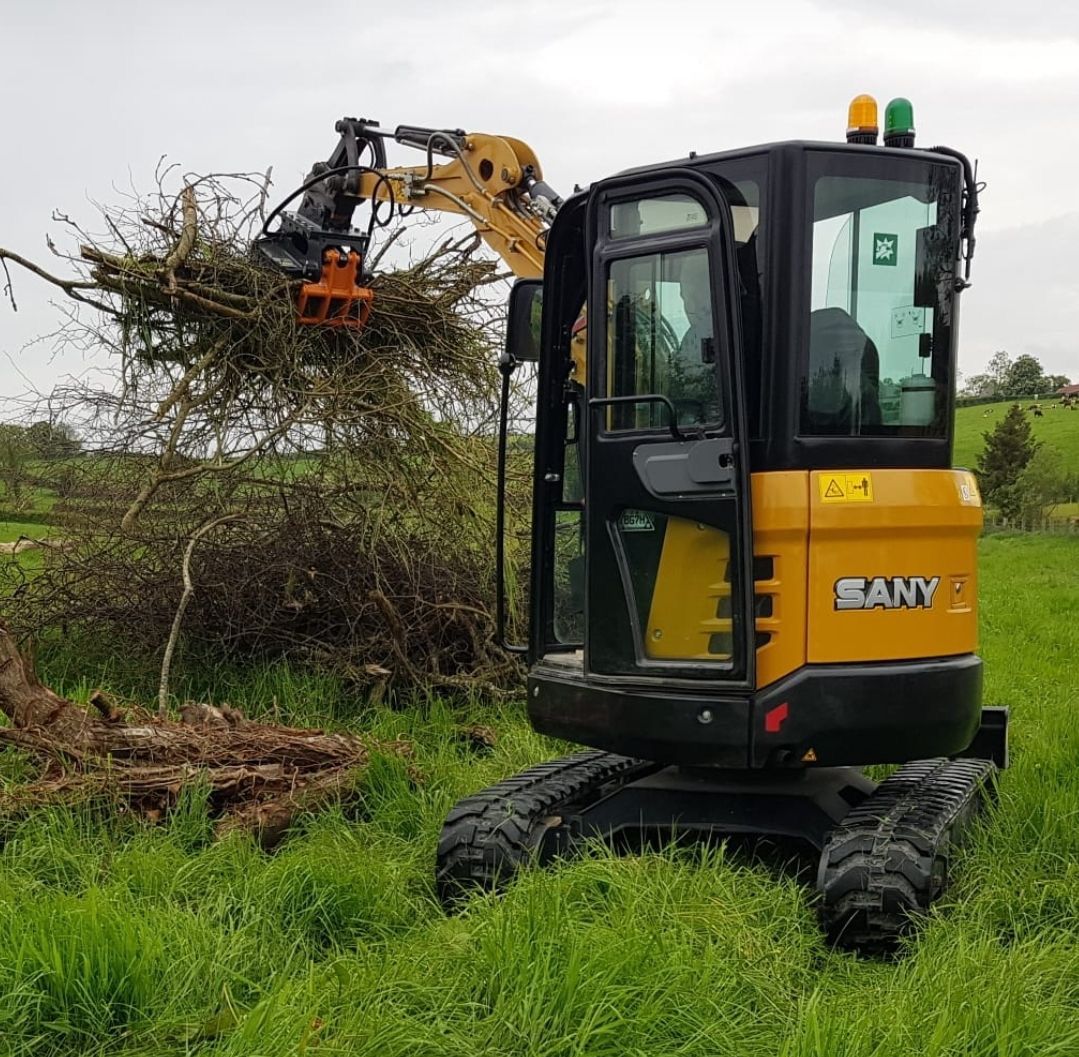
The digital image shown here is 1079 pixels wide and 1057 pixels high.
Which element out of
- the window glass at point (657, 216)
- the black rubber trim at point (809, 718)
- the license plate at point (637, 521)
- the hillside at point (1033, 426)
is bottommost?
the black rubber trim at point (809, 718)

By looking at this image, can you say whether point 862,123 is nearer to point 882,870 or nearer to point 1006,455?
point 882,870

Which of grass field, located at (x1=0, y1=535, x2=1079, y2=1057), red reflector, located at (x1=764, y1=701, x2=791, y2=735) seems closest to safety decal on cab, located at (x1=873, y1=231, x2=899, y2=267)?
red reflector, located at (x1=764, y1=701, x2=791, y2=735)

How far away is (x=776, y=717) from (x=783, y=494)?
28.1 inches

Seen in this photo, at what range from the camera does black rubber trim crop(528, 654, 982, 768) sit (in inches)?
153

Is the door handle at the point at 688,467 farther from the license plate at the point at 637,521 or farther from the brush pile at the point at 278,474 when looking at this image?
the brush pile at the point at 278,474

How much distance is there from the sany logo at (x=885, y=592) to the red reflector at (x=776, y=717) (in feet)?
1.21

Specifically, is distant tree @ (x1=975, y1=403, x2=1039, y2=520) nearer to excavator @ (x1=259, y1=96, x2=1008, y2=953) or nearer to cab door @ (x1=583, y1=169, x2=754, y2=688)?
excavator @ (x1=259, y1=96, x2=1008, y2=953)

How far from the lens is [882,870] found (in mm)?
3656

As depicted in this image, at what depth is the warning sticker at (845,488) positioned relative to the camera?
12.8ft

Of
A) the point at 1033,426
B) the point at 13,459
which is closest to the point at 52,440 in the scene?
→ the point at 13,459

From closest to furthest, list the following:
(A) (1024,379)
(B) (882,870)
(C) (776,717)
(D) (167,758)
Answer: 1. (B) (882,870)
2. (C) (776,717)
3. (D) (167,758)
4. (A) (1024,379)

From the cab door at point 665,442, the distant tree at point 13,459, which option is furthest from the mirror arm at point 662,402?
the distant tree at point 13,459

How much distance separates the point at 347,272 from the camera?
21.9 ft

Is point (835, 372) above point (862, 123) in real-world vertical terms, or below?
below
